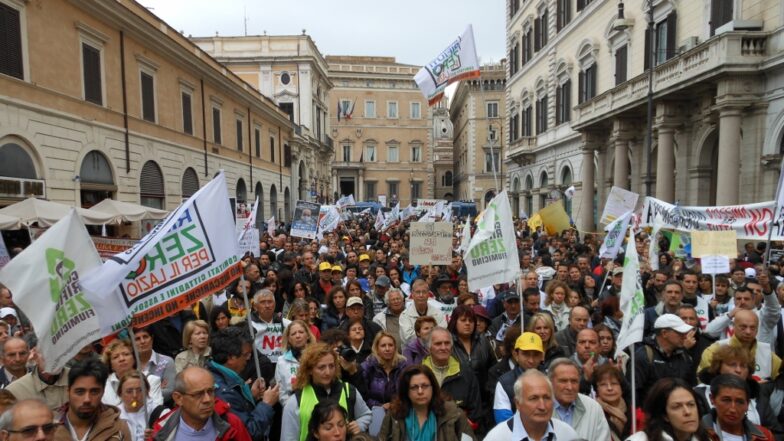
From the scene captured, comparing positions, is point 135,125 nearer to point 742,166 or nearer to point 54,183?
point 54,183

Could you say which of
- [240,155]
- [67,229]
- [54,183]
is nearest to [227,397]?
[67,229]

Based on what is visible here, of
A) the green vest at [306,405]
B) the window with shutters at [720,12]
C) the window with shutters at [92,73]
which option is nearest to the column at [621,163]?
the window with shutters at [720,12]

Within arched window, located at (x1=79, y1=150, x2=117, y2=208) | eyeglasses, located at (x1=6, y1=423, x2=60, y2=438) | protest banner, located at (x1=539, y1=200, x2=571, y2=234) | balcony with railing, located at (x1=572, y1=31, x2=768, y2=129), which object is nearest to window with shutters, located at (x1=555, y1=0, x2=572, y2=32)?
balcony with railing, located at (x1=572, y1=31, x2=768, y2=129)

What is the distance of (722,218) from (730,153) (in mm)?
8135

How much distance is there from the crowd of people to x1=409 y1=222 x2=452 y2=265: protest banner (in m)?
3.14

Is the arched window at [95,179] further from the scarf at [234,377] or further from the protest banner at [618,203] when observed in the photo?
the protest banner at [618,203]

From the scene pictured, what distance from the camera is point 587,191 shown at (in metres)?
24.8

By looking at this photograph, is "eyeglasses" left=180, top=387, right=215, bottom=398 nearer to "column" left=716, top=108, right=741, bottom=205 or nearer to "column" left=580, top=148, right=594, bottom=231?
"column" left=716, top=108, right=741, bottom=205

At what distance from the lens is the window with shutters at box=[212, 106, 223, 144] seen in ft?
85.7

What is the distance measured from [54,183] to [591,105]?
2099 cm

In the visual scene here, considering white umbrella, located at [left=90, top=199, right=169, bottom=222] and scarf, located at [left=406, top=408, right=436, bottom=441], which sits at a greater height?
white umbrella, located at [left=90, top=199, right=169, bottom=222]

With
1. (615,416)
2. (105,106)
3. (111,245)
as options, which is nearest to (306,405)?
(615,416)

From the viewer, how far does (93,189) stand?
16.1m

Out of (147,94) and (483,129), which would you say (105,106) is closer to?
(147,94)
